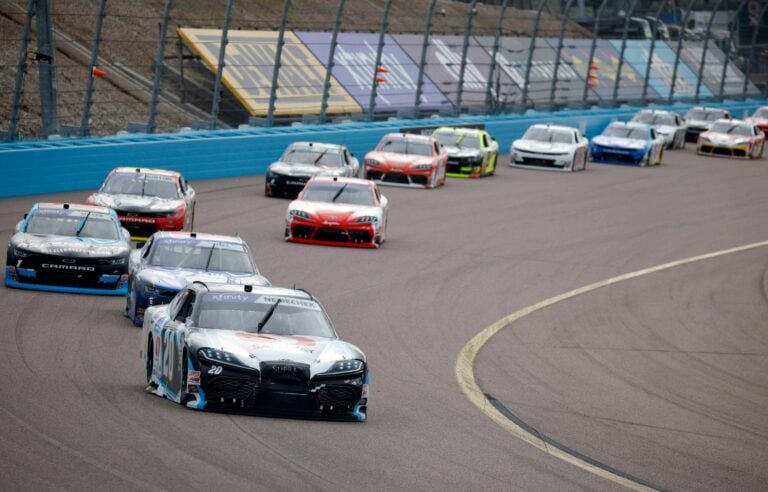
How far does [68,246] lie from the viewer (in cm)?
1800

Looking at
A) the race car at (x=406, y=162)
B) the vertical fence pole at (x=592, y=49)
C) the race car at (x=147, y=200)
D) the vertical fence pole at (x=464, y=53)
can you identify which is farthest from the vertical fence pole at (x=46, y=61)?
the vertical fence pole at (x=592, y=49)

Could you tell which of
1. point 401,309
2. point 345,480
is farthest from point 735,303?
point 345,480

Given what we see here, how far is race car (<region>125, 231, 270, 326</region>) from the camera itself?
16.1m

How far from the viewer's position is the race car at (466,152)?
36.1 meters

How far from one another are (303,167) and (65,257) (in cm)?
1218

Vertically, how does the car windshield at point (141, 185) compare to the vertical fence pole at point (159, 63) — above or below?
below

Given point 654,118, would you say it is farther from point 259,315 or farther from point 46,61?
point 259,315

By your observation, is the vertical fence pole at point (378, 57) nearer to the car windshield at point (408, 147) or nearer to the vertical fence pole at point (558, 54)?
the car windshield at point (408, 147)

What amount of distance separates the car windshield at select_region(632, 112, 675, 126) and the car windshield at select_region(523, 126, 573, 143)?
888cm

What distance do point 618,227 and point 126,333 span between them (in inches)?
605

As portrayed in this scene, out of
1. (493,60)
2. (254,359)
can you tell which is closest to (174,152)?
(493,60)

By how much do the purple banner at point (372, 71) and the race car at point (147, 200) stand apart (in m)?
14.5

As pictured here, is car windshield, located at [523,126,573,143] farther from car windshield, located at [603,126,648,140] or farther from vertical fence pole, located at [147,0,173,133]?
vertical fence pole, located at [147,0,173,133]

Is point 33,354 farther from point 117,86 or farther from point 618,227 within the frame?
point 117,86
